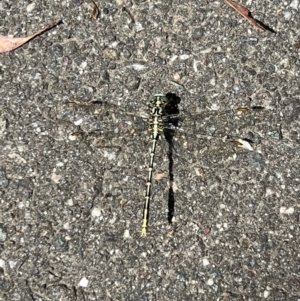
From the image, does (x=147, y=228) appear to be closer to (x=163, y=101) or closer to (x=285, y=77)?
(x=163, y=101)

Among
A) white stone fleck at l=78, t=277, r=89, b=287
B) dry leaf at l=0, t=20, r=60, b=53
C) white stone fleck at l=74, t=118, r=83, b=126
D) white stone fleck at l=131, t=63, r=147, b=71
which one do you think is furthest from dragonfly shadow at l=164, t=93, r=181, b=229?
dry leaf at l=0, t=20, r=60, b=53

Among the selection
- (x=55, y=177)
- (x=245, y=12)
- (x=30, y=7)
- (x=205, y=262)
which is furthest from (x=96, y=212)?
(x=245, y=12)

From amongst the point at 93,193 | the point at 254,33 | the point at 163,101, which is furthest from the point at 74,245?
the point at 254,33

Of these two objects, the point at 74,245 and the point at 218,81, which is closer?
the point at 74,245

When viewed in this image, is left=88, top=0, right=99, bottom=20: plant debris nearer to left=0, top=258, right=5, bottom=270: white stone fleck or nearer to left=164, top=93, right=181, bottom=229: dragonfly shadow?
left=164, top=93, right=181, bottom=229: dragonfly shadow

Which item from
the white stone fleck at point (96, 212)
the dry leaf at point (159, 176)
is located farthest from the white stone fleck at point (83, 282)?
the dry leaf at point (159, 176)

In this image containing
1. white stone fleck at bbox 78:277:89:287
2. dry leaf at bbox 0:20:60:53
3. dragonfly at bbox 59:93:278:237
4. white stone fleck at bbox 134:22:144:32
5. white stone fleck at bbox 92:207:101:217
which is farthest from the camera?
white stone fleck at bbox 134:22:144:32
